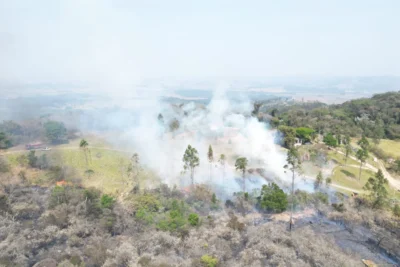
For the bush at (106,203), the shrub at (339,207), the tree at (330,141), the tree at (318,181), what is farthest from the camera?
the tree at (330,141)

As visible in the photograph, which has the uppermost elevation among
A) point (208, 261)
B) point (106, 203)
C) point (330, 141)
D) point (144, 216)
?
point (330, 141)

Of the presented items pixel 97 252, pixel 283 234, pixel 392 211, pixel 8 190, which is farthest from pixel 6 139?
pixel 392 211

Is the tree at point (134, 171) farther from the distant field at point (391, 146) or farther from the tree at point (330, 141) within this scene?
the distant field at point (391, 146)

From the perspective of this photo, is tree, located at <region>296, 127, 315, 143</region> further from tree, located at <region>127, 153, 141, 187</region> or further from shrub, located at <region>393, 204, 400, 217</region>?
tree, located at <region>127, 153, 141, 187</region>

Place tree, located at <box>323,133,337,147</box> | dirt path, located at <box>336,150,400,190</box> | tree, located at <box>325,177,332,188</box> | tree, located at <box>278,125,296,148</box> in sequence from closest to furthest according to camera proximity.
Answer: tree, located at <box>325,177,332,188</box> → dirt path, located at <box>336,150,400,190</box> → tree, located at <box>323,133,337,147</box> → tree, located at <box>278,125,296,148</box>

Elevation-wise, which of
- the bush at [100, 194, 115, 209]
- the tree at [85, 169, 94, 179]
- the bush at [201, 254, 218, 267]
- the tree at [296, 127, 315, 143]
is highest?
the tree at [296, 127, 315, 143]

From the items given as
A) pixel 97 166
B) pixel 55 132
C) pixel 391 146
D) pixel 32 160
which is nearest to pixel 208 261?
pixel 97 166

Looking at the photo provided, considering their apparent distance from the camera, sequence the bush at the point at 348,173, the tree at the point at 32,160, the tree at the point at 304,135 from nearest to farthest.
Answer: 1. the tree at the point at 32,160
2. the bush at the point at 348,173
3. the tree at the point at 304,135

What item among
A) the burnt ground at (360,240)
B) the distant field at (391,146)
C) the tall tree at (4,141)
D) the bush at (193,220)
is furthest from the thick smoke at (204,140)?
the distant field at (391,146)

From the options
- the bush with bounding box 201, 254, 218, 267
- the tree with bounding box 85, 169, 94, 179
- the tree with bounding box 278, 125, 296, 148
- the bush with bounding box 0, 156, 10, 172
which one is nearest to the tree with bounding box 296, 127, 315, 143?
the tree with bounding box 278, 125, 296, 148

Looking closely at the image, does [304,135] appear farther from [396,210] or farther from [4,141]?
[4,141]
